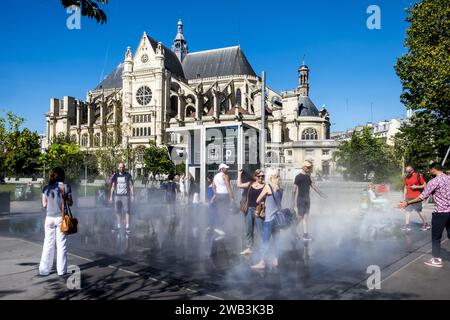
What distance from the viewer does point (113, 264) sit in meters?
5.74

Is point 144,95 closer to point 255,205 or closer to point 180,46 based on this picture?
point 180,46

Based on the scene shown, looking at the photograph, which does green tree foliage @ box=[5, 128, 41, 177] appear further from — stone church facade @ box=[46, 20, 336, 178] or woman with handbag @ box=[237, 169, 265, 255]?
woman with handbag @ box=[237, 169, 265, 255]

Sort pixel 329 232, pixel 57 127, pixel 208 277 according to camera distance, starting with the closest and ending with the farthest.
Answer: pixel 208 277
pixel 329 232
pixel 57 127

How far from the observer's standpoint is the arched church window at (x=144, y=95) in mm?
57812

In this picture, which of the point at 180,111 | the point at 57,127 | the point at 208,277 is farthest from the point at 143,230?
the point at 57,127

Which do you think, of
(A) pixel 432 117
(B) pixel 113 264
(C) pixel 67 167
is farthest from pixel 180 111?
(B) pixel 113 264

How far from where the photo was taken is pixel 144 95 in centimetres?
5816

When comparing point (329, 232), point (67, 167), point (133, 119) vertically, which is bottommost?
point (329, 232)

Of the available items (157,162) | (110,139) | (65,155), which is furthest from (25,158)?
(110,139)
